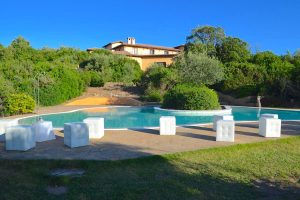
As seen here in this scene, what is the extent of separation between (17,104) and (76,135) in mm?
12384

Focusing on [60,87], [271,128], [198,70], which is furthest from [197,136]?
[60,87]

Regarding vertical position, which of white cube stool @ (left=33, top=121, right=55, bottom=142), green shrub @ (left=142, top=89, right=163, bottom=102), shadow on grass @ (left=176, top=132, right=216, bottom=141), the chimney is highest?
the chimney

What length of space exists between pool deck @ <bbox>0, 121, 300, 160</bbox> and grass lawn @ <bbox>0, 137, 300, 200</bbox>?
0.53 metres

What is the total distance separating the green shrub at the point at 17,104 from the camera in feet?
62.4

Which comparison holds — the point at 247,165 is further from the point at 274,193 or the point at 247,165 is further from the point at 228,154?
the point at 274,193

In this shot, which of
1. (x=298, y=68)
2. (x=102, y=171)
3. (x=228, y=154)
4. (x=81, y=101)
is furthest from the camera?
(x=81, y=101)

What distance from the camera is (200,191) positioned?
548 centimetres

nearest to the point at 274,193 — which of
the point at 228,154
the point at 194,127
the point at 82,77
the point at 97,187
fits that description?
the point at 228,154

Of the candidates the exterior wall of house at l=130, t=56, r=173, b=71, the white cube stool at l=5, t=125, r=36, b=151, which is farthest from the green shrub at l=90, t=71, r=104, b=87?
the white cube stool at l=5, t=125, r=36, b=151

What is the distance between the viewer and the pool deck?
753cm

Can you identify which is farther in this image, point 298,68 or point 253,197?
point 298,68

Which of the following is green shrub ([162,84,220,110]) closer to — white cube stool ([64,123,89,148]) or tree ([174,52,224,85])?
tree ([174,52,224,85])

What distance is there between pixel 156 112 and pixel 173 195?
16.2m

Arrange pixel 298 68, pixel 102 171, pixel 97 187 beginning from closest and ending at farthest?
pixel 97 187
pixel 102 171
pixel 298 68
